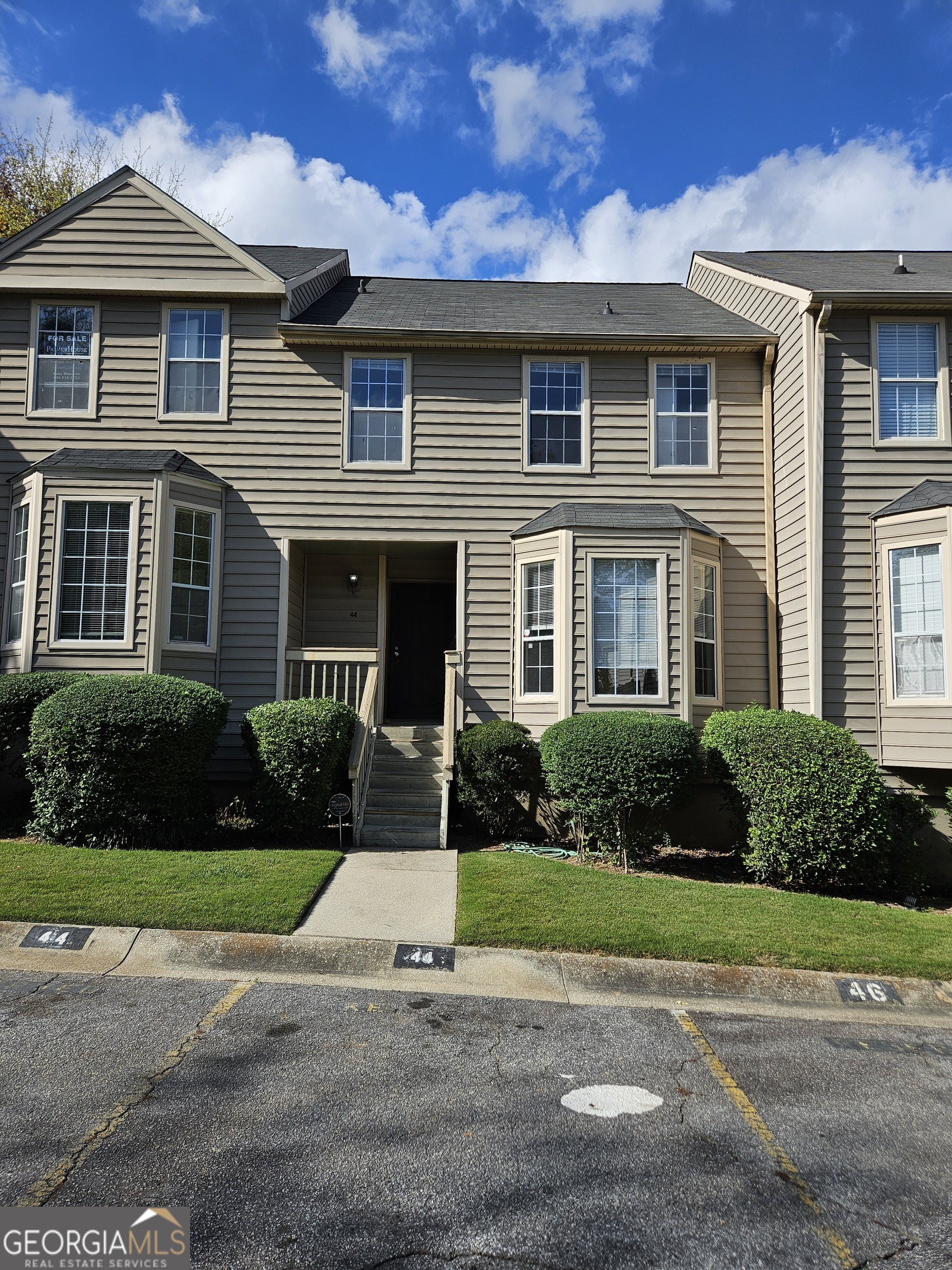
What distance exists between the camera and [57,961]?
5871mm

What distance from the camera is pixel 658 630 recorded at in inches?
416

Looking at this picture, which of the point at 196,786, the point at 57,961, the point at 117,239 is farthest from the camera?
the point at 117,239

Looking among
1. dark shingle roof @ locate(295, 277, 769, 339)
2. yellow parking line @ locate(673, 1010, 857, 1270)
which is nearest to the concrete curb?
yellow parking line @ locate(673, 1010, 857, 1270)

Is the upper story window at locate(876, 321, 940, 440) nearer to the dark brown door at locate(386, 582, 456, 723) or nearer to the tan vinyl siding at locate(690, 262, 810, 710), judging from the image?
the tan vinyl siding at locate(690, 262, 810, 710)

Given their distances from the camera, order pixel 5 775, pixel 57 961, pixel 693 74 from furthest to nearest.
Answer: pixel 693 74, pixel 5 775, pixel 57 961

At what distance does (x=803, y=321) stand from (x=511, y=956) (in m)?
8.47

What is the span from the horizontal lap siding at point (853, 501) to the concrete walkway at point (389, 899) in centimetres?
507

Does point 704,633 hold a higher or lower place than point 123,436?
lower

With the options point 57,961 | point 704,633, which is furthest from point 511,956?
point 704,633

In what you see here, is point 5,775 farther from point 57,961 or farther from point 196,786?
point 57,961

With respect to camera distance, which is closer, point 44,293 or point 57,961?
point 57,961

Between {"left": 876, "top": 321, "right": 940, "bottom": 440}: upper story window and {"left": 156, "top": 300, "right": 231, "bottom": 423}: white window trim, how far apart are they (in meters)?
8.51

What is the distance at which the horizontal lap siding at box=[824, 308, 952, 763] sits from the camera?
32.8 ft

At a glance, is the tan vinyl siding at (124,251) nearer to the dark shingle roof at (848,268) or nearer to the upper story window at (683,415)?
the upper story window at (683,415)
